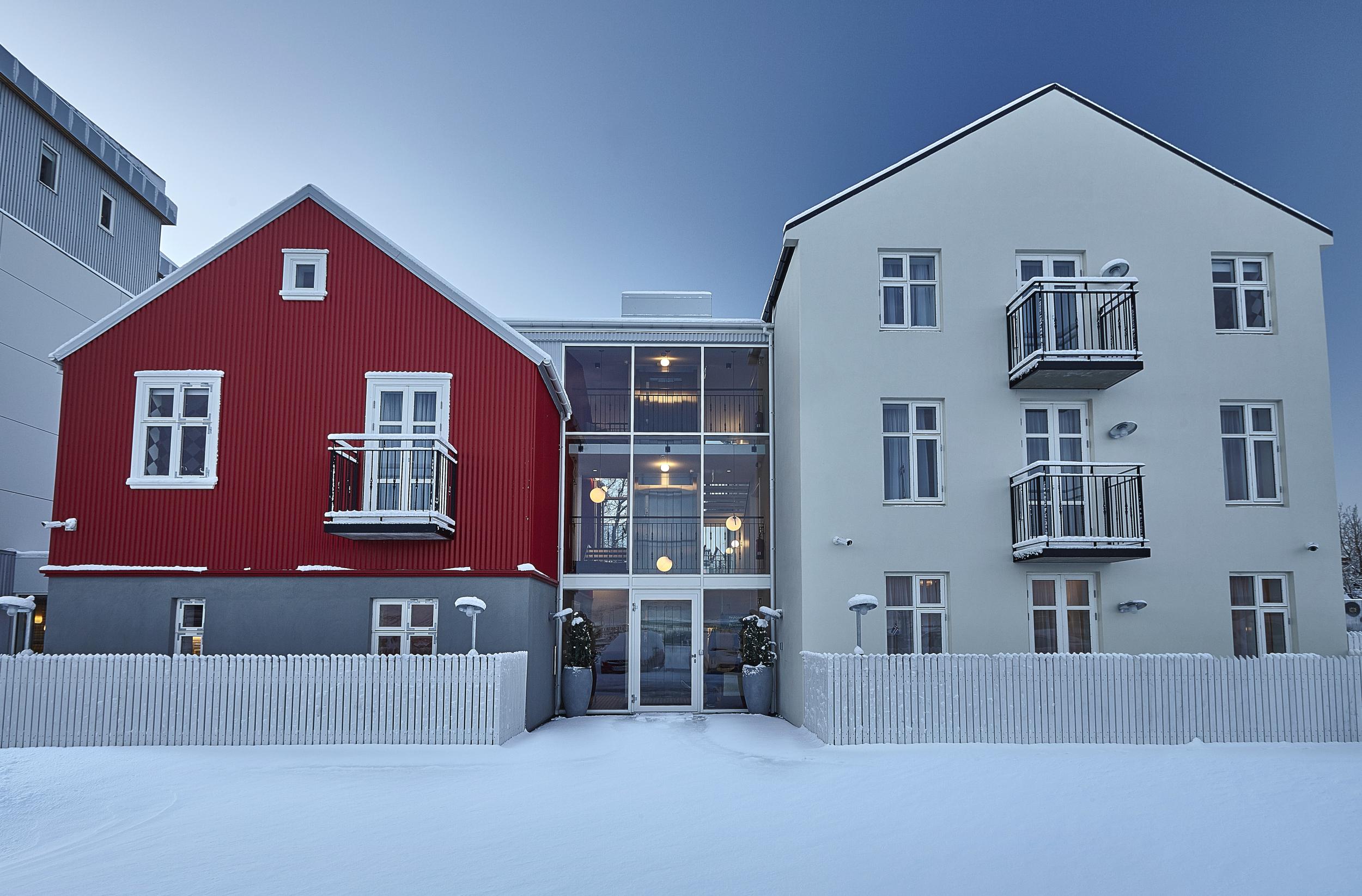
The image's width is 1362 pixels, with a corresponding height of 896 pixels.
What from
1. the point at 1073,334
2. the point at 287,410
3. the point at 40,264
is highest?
the point at 40,264

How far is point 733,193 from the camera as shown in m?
32.7

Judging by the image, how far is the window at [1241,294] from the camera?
48.8 feet

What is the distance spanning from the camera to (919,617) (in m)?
14.0

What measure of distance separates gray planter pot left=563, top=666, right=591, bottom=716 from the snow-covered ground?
3.67m

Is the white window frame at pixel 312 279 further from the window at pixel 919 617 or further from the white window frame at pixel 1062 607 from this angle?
the white window frame at pixel 1062 607

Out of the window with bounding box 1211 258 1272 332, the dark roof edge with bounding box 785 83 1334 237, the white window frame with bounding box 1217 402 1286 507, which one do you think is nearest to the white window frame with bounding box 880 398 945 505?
the dark roof edge with bounding box 785 83 1334 237

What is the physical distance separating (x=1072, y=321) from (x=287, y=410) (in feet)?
38.2

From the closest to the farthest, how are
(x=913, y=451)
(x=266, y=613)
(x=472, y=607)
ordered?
(x=472, y=607)
(x=266, y=613)
(x=913, y=451)

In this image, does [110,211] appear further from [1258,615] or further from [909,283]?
[1258,615]

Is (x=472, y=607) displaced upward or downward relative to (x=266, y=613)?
upward

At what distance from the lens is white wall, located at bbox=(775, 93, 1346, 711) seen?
14.0 meters

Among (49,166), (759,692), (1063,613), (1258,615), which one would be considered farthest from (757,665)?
(49,166)

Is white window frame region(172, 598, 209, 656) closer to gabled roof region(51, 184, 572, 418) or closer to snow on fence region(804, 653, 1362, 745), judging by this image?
gabled roof region(51, 184, 572, 418)

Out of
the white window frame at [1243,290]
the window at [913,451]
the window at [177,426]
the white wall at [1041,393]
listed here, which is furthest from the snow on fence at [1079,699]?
the window at [177,426]
